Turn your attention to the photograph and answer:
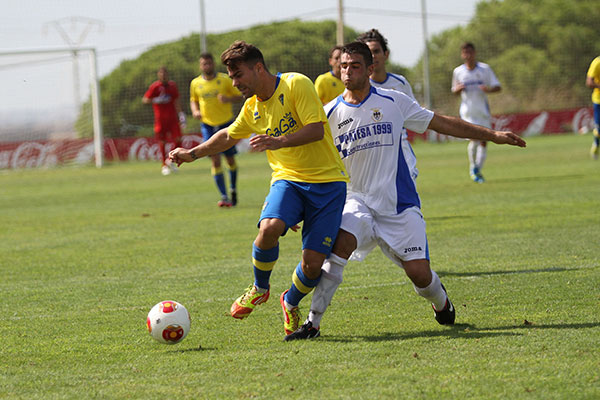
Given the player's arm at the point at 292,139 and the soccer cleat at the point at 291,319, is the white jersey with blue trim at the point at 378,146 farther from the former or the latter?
the soccer cleat at the point at 291,319

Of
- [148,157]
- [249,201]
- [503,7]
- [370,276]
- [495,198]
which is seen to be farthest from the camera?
[503,7]

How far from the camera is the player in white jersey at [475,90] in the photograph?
51.2 ft

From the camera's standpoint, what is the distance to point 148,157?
34.0 metres

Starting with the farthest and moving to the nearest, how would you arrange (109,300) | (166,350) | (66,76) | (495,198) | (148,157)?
1. (148,157)
2. (66,76)
3. (495,198)
4. (109,300)
5. (166,350)

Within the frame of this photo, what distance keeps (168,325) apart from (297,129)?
1467mm

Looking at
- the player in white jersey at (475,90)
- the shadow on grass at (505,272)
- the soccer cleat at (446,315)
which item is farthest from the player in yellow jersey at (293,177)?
the player in white jersey at (475,90)

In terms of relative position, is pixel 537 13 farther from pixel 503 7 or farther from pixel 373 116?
pixel 373 116

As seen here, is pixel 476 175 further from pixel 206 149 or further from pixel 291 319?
pixel 291 319

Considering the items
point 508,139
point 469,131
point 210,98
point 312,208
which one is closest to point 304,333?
point 312,208

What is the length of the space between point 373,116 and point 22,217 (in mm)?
9498

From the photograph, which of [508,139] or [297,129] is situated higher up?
→ [297,129]

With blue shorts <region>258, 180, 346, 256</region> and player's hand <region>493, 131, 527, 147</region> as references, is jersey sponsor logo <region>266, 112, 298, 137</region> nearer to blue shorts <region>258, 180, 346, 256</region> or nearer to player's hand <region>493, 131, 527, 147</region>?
blue shorts <region>258, 180, 346, 256</region>

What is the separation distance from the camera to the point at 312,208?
529 centimetres

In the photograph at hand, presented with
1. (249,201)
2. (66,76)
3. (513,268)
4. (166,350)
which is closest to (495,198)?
(249,201)
